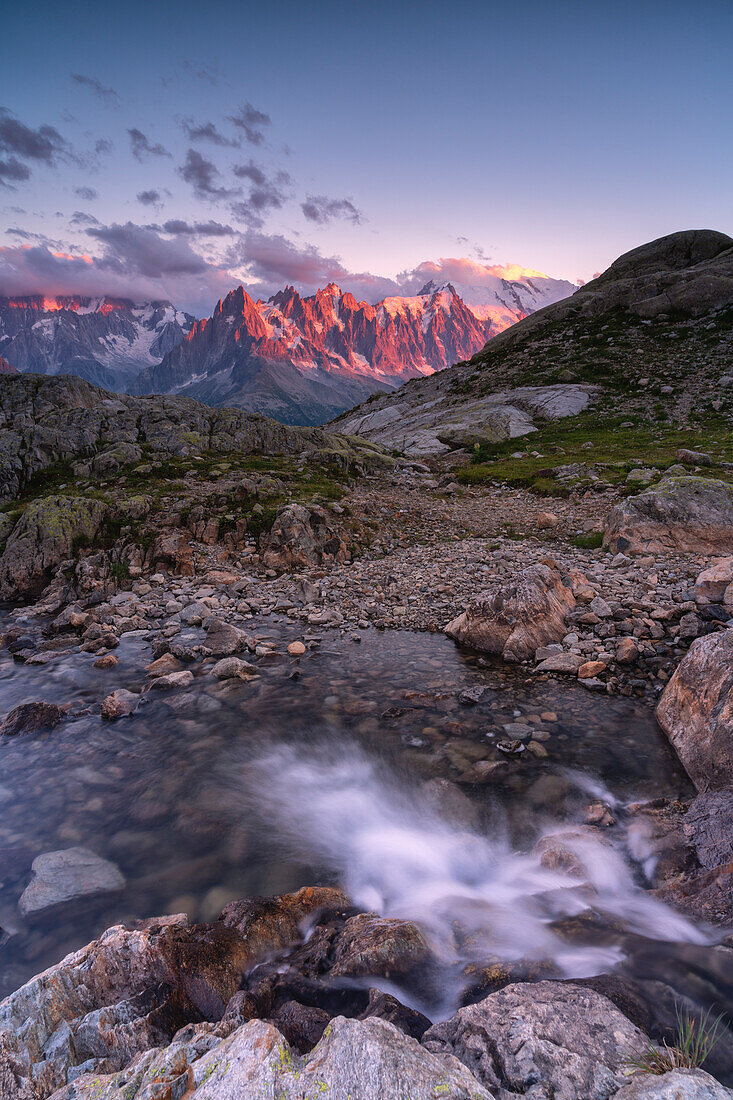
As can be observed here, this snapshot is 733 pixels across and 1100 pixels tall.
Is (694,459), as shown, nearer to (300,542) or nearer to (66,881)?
(300,542)

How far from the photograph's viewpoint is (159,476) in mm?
A: 30281

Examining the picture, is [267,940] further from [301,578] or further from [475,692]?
[301,578]

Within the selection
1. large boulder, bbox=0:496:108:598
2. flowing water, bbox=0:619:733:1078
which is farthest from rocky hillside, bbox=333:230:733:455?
flowing water, bbox=0:619:733:1078

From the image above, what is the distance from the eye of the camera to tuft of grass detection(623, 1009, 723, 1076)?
3227 mm

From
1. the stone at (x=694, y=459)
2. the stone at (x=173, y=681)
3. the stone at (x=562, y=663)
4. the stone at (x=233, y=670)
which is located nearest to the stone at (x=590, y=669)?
the stone at (x=562, y=663)

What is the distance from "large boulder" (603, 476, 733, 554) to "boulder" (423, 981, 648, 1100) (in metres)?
18.0

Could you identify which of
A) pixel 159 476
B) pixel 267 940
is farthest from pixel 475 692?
pixel 159 476

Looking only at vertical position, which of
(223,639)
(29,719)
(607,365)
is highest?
(607,365)

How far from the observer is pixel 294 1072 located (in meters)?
3.17

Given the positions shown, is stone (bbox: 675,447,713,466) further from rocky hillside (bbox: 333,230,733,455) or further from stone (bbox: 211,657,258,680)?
stone (bbox: 211,657,258,680)

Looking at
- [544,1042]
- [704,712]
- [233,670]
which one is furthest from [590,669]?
[233,670]

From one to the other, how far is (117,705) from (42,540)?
14375 mm

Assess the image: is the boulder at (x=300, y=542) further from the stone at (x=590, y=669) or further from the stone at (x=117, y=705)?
the stone at (x=590, y=669)

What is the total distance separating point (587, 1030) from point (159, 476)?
3259 cm
